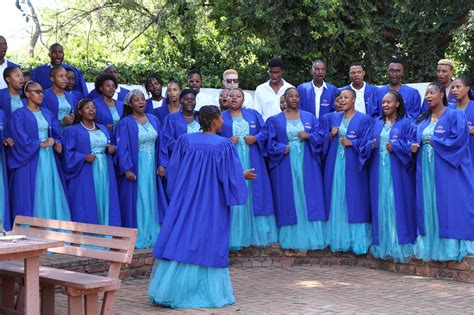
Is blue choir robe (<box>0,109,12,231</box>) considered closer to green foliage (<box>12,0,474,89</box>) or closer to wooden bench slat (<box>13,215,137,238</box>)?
wooden bench slat (<box>13,215,137,238</box>)

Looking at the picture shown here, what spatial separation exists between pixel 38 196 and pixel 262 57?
725 cm

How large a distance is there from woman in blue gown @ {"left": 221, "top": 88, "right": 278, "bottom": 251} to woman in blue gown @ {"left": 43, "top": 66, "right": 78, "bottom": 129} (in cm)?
194

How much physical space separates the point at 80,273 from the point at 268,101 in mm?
5071

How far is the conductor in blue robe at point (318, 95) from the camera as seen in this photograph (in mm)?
11531

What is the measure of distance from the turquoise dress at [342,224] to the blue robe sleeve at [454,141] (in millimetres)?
1438

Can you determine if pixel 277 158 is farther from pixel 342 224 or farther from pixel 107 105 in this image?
pixel 107 105

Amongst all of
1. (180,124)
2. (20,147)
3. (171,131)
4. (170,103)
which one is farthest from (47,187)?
(170,103)

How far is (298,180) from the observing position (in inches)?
426

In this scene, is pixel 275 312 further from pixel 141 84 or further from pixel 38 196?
pixel 141 84

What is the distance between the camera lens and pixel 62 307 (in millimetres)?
8141

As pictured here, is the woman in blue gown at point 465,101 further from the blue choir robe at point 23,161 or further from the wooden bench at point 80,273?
the blue choir robe at point 23,161

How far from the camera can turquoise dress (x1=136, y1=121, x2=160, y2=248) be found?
33.8 feet

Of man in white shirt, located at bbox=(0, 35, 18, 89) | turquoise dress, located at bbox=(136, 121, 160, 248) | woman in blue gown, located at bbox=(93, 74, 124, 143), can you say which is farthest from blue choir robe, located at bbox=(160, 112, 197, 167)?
man in white shirt, located at bbox=(0, 35, 18, 89)

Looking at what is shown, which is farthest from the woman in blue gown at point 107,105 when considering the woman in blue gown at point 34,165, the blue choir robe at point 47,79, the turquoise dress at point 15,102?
the turquoise dress at point 15,102
